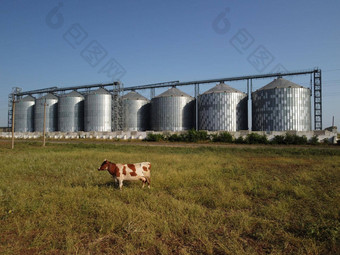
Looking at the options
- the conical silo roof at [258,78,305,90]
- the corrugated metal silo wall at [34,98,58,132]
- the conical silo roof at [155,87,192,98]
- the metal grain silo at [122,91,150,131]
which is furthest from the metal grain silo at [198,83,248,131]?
the corrugated metal silo wall at [34,98,58,132]

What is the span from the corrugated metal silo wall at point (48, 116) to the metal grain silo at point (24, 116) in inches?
156

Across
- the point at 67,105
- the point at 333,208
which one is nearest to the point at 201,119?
the point at 67,105

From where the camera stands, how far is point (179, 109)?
50750 millimetres

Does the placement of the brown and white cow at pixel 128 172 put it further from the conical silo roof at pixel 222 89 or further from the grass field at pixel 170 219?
the conical silo roof at pixel 222 89

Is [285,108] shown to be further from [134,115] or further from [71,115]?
[71,115]

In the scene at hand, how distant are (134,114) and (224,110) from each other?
24.2 metres

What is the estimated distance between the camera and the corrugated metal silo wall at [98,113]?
54.8 metres

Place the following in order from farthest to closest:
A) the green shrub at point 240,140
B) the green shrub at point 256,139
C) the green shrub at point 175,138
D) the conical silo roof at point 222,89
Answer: the conical silo roof at point 222,89, the green shrub at point 175,138, the green shrub at point 240,140, the green shrub at point 256,139

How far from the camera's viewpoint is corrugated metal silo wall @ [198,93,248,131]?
45.3 metres

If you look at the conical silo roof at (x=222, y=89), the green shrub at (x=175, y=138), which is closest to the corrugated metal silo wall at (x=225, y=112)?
the conical silo roof at (x=222, y=89)

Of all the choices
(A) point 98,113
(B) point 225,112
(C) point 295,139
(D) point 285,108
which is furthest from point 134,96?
(C) point 295,139

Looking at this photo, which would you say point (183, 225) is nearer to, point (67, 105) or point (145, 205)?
point (145, 205)

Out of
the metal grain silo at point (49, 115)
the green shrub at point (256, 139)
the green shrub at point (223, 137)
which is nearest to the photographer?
the green shrub at point (256, 139)

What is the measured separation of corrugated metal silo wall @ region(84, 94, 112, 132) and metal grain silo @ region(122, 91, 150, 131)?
4184mm
